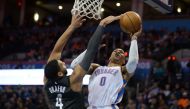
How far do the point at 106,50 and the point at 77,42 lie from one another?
3.52 meters

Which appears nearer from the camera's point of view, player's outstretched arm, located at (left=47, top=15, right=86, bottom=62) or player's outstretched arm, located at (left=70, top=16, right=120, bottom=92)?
player's outstretched arm, located at (left=70, top=16, right=120, bottom=92)

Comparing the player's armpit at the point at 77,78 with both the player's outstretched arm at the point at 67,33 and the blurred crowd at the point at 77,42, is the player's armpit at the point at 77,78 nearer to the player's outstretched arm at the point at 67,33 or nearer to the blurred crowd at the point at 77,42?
the player's outstretched arm at the point at 67,33

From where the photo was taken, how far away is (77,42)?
17266 mm

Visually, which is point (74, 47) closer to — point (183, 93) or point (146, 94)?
point (146, 94)

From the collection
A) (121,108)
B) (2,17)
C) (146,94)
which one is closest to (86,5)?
(121,108)

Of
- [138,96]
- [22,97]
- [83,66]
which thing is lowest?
[22,97]

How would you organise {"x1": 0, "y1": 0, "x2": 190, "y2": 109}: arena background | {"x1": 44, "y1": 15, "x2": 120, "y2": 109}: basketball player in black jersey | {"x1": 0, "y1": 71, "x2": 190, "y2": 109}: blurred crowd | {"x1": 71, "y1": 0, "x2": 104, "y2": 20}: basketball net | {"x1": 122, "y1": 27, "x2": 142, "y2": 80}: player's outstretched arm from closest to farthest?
{"x1": 44, "y1": 15, "x2": 120, "y2": 109}: basketball player in black jersey
{"x1": 122, "y1": 27, "x2": 142, "y2": 80}: player's outstretched arm
{"x1": 71, "y1": 0, "x2": 104, "y2": 20}: basketball net
{"x1": 0, "y1": 71, "x2": 190, "y2": 109}: blurred crowd
{"x1": 0, "y1": 0, "x2": 190, "y2": 109}: arena background

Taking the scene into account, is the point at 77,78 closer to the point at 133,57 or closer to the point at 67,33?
the point at 67,33

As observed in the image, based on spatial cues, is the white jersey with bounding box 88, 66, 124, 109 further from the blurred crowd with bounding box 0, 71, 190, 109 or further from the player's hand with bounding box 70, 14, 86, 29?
the blurred crowd with bounding box 0, 71, 190, 109

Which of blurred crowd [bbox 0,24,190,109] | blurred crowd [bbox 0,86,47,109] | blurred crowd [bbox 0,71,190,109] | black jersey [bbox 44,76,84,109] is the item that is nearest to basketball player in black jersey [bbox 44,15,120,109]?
black jersey [bbox 44,76,84,109]

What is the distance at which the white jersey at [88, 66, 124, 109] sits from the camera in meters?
4.50

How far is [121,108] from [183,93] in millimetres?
1644

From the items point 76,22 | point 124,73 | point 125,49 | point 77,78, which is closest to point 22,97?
point 125,49

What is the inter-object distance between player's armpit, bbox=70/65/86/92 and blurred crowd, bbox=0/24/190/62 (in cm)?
892
